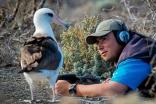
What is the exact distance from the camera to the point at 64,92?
20.7ft

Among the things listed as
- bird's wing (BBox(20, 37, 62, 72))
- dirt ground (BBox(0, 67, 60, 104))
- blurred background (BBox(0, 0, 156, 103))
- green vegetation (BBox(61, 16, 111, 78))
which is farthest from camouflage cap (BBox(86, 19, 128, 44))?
green vegetation (BBox(61, 16, 111, 78))

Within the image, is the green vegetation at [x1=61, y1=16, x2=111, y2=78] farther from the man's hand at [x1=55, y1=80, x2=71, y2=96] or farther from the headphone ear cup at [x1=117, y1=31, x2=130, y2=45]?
the man's hand at [x1=55, y1=80, x2=71, y2=96]

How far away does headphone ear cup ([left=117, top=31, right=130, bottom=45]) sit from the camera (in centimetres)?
636

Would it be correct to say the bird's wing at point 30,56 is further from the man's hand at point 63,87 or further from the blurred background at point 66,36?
the man's hand at point 63,87

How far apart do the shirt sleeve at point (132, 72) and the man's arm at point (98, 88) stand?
6 centimetres

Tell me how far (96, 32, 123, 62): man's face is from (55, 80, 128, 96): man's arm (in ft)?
1.21

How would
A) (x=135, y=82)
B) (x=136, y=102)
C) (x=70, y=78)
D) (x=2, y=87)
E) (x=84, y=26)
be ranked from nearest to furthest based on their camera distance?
(x=136, y=102) < (x=135, y=82) < (x=70, y=78) < (x=2, y=87) < (x=84, y=26)

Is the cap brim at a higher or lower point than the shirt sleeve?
higher

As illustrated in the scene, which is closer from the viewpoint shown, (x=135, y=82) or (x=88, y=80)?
(x=135, y=82)

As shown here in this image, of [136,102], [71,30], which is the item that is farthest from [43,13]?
[136,102]

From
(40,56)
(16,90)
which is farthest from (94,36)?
(16,90)

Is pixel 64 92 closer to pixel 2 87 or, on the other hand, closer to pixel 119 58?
pixel 119 58

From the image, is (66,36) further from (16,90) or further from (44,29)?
(16,90)

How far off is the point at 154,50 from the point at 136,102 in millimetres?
1564
